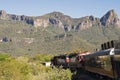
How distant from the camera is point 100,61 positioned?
135 ft

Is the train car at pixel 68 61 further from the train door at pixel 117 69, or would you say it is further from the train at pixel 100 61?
the train door at pixel 117 69

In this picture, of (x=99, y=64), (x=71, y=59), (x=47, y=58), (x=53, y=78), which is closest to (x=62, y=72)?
(x=53, y=78)

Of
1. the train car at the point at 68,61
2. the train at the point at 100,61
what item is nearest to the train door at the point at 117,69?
the train at the point at 100,61

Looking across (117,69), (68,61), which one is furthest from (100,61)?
(68,61)

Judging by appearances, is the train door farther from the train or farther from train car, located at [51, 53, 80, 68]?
train car, located at [51, 53, 80, 68]

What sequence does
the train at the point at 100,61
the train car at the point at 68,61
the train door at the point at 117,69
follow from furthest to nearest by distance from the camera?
the train car at the point at 68,61
the train at the point at 100,61
the train door at the point at 117,69

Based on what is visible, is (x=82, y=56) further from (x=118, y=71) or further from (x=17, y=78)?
(x=118, y=71)

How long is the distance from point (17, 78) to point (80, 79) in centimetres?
1631

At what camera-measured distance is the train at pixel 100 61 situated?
3011 centimetres

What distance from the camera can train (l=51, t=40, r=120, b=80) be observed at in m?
30.1

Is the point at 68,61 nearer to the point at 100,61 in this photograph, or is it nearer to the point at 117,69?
the point at 100,61

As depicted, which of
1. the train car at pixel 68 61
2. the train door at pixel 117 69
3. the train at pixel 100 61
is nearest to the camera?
the train door at pixel 117 69

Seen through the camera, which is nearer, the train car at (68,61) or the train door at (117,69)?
the train door at (117,69)

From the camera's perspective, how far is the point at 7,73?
3897cm
